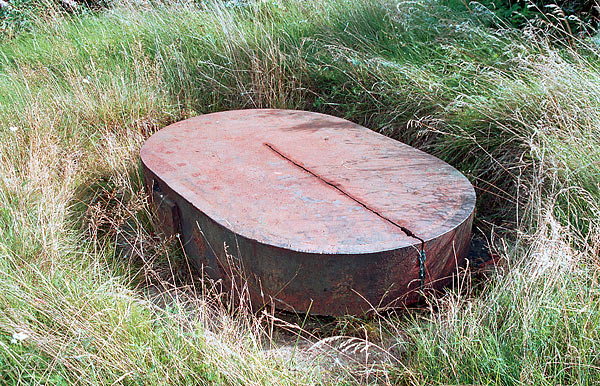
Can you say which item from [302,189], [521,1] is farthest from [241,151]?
[521,1]

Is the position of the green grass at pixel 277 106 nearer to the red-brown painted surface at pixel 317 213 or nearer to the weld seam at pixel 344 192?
the red-brown painted surface at pixel 317 213

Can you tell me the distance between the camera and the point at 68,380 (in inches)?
68.5

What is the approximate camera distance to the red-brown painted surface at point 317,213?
6.91 feet

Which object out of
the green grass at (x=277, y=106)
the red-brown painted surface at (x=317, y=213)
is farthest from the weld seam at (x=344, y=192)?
the green grass at (x=277, y=106)

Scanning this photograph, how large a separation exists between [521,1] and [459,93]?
4.36 feet

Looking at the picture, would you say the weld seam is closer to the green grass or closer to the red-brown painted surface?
the red-brown painted surface

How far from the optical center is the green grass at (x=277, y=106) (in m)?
1.84

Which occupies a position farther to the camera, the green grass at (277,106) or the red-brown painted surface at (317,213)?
the red-brown painted surface at (317,213)

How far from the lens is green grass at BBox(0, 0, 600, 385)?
184 cm

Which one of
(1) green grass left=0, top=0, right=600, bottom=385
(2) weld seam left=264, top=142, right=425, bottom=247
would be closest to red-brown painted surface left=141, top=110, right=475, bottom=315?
(2) weld seam left=264, top=142, right=425, bottom=247

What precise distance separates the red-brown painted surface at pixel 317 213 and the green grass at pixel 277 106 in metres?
0.15

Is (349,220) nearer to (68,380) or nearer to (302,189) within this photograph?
(302,189)

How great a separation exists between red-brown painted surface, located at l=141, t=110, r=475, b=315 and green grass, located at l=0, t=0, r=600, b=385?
0.15 meters

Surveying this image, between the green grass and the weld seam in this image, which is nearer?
the green grass
